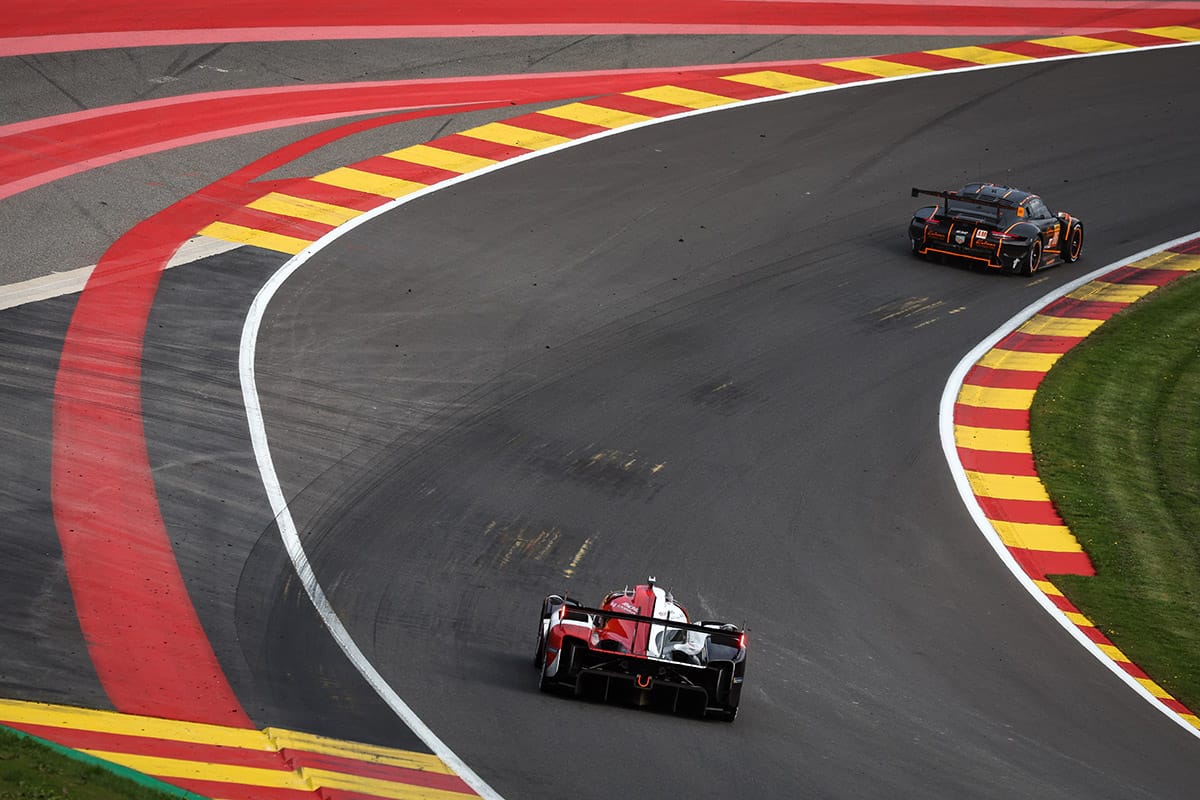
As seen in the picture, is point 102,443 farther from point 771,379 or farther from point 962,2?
point 962,2

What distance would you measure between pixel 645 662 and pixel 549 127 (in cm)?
1838

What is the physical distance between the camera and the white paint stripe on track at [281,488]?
12.9 metres

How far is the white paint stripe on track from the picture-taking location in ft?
42.2

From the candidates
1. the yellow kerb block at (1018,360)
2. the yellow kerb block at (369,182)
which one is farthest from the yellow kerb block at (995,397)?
the yellow kerb block at (369,182)

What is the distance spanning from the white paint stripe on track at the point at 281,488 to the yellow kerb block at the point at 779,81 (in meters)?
0.28

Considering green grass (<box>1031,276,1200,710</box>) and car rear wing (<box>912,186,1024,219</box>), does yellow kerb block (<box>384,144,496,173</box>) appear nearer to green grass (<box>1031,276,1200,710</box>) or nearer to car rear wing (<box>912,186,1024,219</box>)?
car rear wing (<box>912,186,1024,219</box>)

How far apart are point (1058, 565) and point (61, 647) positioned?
10.4 meters

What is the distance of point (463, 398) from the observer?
20.1 meters

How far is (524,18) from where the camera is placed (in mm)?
34594

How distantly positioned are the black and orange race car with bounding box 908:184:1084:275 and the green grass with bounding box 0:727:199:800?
18182 mm

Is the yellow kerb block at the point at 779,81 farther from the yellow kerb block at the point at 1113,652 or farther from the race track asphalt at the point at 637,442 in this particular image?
the yellow kerb block at the point at 1113,652

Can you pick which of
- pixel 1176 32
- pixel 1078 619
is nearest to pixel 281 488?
pixel 1078 619

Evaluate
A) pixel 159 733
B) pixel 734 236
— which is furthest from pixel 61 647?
pixel 734 236

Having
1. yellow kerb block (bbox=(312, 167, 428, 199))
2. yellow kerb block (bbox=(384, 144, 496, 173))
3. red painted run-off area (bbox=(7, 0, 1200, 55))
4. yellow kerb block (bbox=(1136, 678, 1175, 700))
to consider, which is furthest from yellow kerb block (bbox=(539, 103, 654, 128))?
yellow kerb block (bbox=(1136, 678, 1175, 700))
